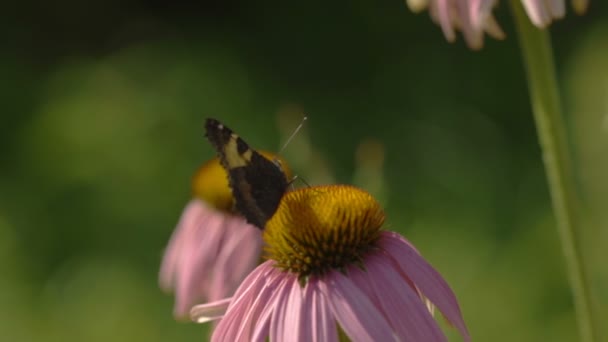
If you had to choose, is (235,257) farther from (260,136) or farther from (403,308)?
(260,136)

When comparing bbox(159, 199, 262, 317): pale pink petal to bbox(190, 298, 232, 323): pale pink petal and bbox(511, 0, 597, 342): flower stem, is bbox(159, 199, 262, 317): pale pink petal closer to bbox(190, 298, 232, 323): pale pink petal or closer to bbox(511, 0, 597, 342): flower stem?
bbox(190, 298, 232, 323): pale pink petal

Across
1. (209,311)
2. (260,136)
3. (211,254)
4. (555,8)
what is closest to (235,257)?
(211,254)

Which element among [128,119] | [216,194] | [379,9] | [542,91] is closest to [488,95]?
[379,9]

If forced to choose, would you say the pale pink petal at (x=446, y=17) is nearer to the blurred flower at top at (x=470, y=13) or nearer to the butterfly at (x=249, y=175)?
the blurred flower at top at (x=470, y=13)

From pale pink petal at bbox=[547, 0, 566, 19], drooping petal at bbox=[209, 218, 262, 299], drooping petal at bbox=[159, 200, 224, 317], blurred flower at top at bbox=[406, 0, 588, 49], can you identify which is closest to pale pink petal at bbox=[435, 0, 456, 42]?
blurred flower at top at bbox=[406, 0, 588, 49]

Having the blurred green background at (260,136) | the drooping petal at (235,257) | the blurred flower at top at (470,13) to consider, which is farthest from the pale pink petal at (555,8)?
the blurred green background at (260,136)

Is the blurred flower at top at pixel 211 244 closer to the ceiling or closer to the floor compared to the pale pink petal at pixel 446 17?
closer to the floor

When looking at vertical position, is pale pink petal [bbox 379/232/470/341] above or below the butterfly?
below

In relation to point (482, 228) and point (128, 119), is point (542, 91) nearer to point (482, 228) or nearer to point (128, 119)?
point (482, 228)
